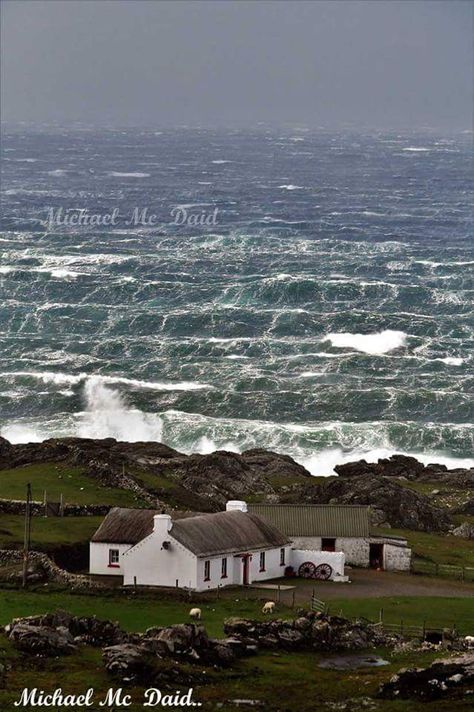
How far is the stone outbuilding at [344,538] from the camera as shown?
76.2m

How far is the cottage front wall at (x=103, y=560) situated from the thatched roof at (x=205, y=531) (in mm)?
199

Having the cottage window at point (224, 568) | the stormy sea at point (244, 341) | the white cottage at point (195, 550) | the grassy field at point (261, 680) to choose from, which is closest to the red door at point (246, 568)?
the white cottage at point (195, 550)

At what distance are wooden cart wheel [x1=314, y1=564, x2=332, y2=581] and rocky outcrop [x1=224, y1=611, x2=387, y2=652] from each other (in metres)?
15.6

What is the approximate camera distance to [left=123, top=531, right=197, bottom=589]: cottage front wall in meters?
67.6

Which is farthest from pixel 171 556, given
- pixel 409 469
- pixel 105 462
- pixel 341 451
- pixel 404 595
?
pixel 341 451

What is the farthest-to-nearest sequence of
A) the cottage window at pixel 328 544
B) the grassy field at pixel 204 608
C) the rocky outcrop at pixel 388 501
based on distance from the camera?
the rocky outcrop at pixel 388 501 < the cottage window at pixel 328 544 < the grassy field at pixel 204 608

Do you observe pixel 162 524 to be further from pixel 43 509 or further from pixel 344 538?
pixel 344 538

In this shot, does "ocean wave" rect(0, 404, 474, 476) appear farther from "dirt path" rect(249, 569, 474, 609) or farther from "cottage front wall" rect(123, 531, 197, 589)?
"cottage front wall" rect(123, 531, 197, 589)

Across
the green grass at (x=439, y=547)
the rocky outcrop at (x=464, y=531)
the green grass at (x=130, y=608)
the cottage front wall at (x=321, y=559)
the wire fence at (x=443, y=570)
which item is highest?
the green grass at (x=130, y=608)

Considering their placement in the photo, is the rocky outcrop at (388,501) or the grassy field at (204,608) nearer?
the grassy field at (204,608)

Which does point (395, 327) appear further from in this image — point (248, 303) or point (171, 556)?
point (171, 556)

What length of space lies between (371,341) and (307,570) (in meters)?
67.7

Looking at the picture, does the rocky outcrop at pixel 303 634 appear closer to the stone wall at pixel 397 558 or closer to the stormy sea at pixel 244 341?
the stone wall at pixel 397 558

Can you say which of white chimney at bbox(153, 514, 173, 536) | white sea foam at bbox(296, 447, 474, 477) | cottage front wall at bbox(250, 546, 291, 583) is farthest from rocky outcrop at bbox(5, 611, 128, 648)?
white sea foam at bbox(296, 447, 474, 477)
